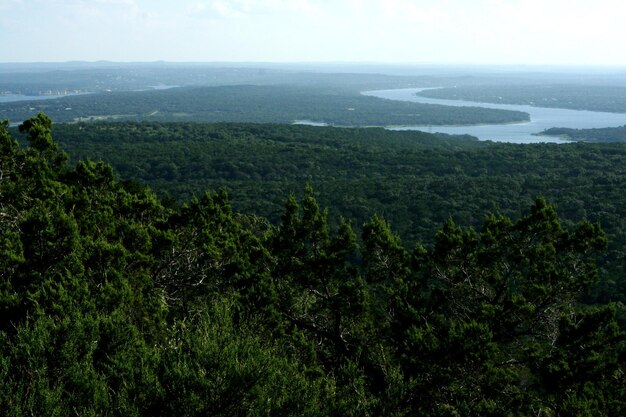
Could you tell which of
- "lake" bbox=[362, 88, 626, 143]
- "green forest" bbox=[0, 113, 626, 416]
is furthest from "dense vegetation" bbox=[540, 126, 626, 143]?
"green forest" bbox=[0, 113, 626, 416]

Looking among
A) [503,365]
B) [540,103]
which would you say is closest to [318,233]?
[503,365]

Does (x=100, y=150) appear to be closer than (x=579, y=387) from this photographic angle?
No

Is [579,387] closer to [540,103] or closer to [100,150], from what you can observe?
[100,150]

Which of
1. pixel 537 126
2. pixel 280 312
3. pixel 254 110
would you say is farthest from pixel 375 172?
pixel 254 110

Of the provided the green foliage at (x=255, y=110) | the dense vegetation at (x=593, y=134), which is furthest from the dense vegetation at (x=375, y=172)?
the green foliage at (x=255, y=110)

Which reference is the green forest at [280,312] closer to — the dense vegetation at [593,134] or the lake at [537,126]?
the dense vegetation at [593,134]

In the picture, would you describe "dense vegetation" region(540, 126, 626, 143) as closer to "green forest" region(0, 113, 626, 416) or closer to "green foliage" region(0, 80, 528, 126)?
"green foliage" region(0, 80, 528, 126)

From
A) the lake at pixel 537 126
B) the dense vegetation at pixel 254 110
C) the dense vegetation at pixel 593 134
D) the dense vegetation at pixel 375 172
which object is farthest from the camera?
the dense vegetation at pixel 254 110
